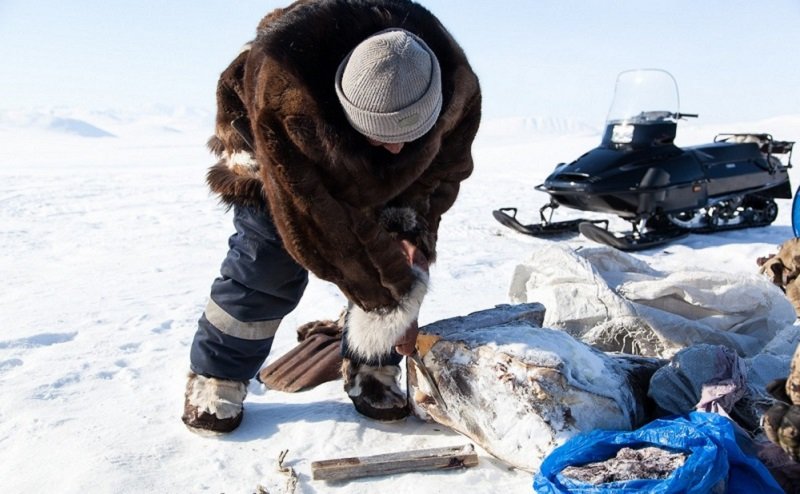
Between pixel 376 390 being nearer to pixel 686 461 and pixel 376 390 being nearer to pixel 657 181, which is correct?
pixel 686 461

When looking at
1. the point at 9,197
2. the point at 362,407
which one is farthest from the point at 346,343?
Result: the point at 9,197

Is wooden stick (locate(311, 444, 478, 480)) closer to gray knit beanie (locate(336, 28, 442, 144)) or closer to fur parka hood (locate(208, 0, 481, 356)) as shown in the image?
fur parka hood (locate(208, 0, 481, 356))

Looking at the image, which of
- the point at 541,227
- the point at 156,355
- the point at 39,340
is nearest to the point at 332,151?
the point at 156,355

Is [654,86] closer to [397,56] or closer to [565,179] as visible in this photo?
[565,179]

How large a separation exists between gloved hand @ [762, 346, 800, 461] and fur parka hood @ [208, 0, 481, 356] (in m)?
0.93

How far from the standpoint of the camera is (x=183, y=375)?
243 cm

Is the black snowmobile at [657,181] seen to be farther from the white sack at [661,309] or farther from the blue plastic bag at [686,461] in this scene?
the blue plastic bag at [686,461]

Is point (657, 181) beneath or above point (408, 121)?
beneath

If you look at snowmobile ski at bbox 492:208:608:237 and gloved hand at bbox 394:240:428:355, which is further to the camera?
snowmobile ski at bbox 492:208:608:237

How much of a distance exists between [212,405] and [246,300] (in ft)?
1.08

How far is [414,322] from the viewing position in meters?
1.96

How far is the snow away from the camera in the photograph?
180 centimetres

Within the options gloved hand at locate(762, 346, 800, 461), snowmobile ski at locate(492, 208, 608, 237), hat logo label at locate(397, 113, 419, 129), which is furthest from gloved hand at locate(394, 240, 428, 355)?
snowmobile ski at locate(492, 208, 608, 237)

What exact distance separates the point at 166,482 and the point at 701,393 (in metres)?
1.46
